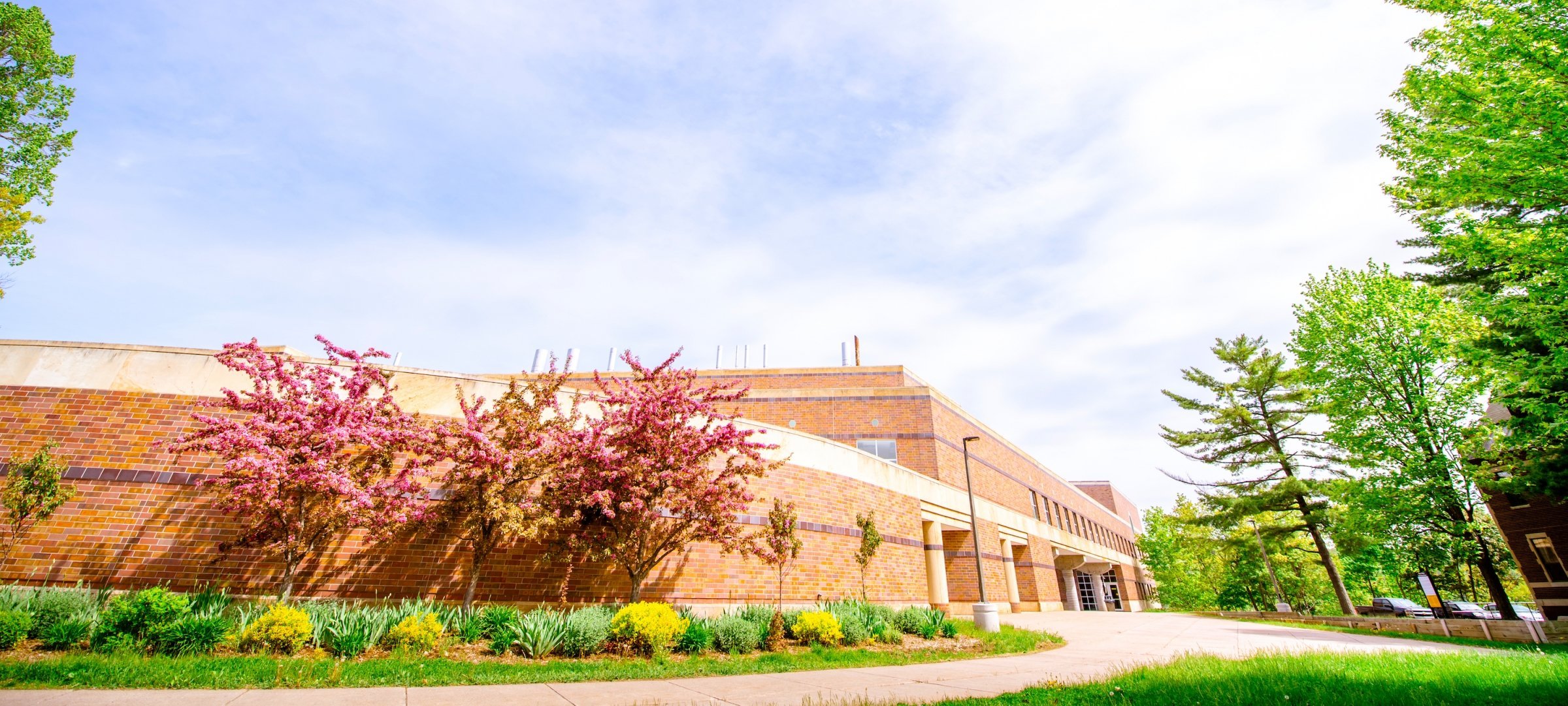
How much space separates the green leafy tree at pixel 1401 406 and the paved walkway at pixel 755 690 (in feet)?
28.5

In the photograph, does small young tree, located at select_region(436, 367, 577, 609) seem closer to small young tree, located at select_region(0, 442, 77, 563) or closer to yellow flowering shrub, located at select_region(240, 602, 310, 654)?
yellow flowering shrub, located at select_region(240, 602, 310, 654)

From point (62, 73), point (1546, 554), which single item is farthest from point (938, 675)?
point (62, 73)

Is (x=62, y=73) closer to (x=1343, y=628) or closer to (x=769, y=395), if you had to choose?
(x=769, y=395)

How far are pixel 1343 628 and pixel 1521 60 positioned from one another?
64.4 feet

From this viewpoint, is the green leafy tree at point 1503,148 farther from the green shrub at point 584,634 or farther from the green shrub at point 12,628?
the green shrub at point 12,628

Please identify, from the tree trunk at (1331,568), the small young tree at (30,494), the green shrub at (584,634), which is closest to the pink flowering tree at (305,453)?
the small young tree at (30,494)

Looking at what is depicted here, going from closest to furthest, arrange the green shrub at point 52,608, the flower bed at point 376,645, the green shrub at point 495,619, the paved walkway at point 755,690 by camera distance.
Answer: the paved walkway at point 755,690
the flower bed at point 376,645
the green shrub at point 52,608
the green shrub at point 495,619

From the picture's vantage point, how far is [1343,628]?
66.7 ft

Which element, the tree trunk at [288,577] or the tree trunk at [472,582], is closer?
the tree trunk at [288,577]

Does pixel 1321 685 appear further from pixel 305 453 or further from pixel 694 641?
pixel 305 453

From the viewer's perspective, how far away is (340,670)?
7555 mm

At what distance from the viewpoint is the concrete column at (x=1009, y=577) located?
1088 inches

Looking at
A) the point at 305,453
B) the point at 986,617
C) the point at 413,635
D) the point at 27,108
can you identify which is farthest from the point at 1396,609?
the point at 27,108

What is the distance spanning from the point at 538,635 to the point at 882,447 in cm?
2031
